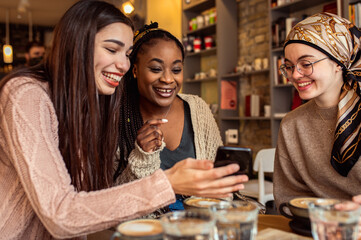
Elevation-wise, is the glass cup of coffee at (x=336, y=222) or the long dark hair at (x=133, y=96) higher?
the long dark hair at (x=133, y=96)

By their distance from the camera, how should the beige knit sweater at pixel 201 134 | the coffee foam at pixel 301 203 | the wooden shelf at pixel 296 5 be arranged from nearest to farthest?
the coffee foam at pixel 301 203 → the beige knit sweater at pixel 201 134 → the wooden shelf at pixel 296 5

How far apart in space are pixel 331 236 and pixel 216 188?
1.00 ft

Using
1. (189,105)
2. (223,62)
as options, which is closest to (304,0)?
(223,62)

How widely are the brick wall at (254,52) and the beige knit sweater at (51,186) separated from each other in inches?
143

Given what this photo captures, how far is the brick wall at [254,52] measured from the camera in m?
4.53

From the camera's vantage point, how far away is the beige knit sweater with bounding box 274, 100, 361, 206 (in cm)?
158

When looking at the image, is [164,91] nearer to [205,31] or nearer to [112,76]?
[112,76]

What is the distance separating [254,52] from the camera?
4691 millimetres

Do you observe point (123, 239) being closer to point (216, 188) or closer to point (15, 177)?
point (216, 188)

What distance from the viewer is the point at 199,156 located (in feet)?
6.48

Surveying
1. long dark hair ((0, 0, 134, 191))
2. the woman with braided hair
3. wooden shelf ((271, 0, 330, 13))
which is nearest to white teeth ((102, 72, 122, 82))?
long dark hair ((0, 0, 134, 191))

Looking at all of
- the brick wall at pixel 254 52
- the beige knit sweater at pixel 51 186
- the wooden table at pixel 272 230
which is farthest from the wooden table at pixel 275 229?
the brick wall at pixel 254 52

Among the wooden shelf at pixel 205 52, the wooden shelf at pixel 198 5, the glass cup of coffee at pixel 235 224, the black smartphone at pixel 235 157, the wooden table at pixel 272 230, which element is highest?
the wooden shelf at pixel 198 5

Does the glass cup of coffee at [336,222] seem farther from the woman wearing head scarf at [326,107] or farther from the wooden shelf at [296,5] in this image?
the wooden shelf at [296,5]
